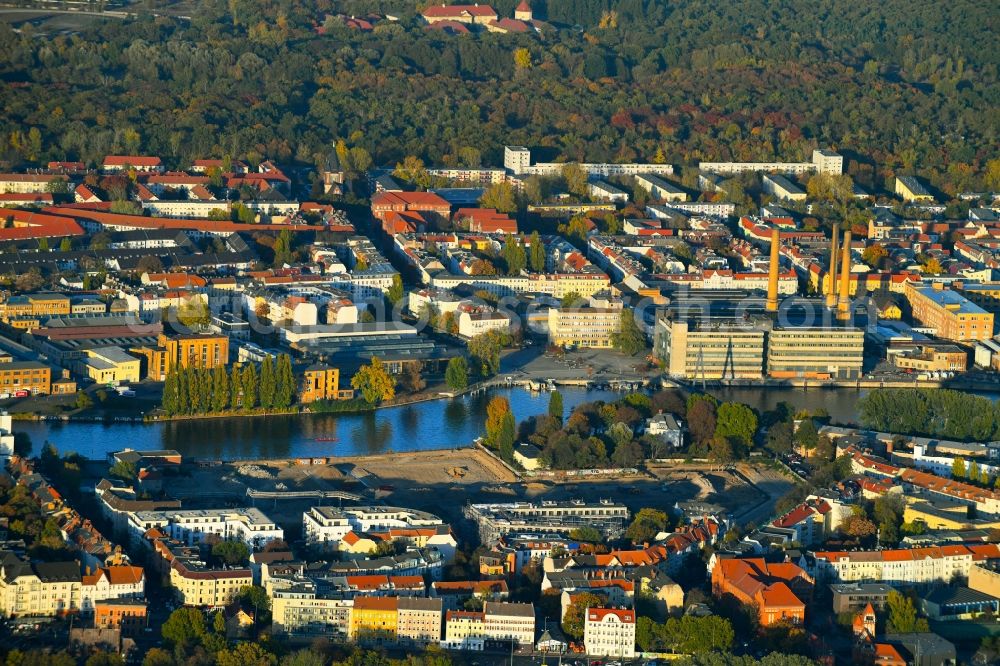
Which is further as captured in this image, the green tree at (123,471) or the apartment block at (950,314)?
the apartment block at (950,314)

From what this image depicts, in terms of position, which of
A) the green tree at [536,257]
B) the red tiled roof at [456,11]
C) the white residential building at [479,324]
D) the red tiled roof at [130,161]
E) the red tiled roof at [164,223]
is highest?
the red tiled roof at [456,11]

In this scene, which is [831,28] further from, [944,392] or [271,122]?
[944,392]

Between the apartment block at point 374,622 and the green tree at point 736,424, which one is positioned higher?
the green tree at point 736,424

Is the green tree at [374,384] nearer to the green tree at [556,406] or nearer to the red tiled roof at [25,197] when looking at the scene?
the green tree at [556,406]

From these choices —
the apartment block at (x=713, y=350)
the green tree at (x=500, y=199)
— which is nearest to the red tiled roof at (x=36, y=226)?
the green tree at (x=500, y=199)

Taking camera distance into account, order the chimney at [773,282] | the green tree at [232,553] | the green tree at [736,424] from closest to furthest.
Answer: the green tree at [232,553]
the green tree at [736,424]
the chimney at [773,282]

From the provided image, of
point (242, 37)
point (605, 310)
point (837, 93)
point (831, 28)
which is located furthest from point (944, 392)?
point (831, 28)

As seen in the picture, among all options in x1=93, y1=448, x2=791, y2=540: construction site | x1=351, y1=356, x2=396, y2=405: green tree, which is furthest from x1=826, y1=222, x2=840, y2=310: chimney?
x1=93, y1=448, x2=791, y2=540: construction site
